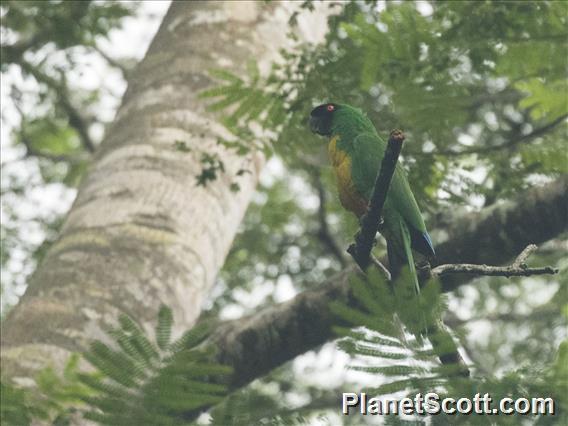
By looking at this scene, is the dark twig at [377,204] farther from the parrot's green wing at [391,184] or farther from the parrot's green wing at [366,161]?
the parrot's green wing at [366,161]

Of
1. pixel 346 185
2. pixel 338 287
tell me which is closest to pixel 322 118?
pixel 346 185

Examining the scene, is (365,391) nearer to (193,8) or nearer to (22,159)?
(193,8)

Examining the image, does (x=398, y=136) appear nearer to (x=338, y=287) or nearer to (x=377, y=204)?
(x=377, y=204)

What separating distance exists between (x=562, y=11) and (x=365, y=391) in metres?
2.76

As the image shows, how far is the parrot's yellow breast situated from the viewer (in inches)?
112

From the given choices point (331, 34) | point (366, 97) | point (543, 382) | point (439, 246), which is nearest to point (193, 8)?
point (331, 34)

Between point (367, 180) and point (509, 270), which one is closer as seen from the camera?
point (509, 270)

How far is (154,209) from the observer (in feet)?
11.6

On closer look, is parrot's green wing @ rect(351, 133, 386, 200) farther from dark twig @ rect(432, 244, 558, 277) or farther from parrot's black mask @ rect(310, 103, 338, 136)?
dark twig @ rect(432, 244, 558, 277)

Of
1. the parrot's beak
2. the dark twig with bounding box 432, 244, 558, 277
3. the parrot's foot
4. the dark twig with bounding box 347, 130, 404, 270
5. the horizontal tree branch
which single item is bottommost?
the dark twig with bounding box 432, 244, 558, 277

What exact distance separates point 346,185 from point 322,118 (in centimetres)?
34

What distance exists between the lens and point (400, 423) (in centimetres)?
119

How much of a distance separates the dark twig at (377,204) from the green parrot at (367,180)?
A: 0.14 meters

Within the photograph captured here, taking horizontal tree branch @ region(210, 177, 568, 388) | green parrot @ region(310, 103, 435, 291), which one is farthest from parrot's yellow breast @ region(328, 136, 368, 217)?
horizontal tree branch @ region(210, 177, 568, 388)
